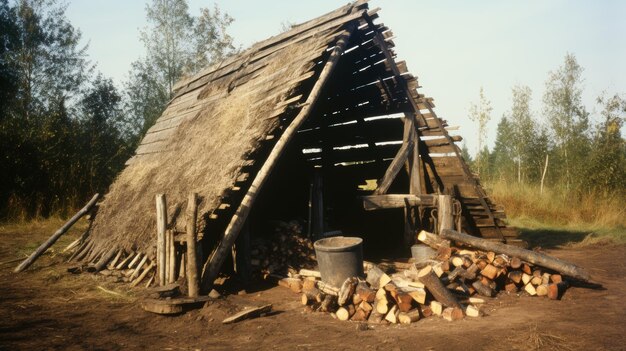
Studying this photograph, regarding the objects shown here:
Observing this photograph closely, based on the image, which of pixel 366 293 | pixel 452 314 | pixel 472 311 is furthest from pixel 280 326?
pixel 472 311

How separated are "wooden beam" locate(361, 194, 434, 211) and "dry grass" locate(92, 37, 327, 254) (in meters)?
2.48

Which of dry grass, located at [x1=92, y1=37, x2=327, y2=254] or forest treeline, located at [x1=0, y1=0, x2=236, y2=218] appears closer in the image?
dry grass, located at [x1=92, y1=37, x2=327, y2=254]

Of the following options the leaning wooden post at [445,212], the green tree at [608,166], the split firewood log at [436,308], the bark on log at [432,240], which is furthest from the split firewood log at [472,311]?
the green tree at [608,166]

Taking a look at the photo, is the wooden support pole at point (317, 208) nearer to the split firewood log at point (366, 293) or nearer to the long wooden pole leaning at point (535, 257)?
the long wooden pole leaning at point (535, 257)

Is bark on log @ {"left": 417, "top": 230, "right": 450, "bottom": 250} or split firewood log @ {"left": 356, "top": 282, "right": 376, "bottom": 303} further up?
bark on log @ {"left": 417, "top": 230, "right": 450, "bottom": 250}

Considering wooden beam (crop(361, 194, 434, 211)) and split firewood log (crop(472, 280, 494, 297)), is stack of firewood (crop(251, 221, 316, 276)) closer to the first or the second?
wooden beam (crop(361, 194, 434, 211))

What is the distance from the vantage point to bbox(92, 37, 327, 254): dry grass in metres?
5.81

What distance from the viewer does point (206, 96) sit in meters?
9.61

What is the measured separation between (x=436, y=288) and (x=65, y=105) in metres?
27.1

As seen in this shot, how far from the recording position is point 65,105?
25.0 meters

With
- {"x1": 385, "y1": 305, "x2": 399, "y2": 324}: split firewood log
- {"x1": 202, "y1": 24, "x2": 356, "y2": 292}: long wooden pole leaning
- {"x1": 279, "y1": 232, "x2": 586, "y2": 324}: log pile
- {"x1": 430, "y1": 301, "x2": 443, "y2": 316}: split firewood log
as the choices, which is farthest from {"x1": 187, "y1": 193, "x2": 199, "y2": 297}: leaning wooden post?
A: {"x1": 430, "y1": 301, "x2": 443, "y2": 316}: split firewood log

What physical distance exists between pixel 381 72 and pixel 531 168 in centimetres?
1889

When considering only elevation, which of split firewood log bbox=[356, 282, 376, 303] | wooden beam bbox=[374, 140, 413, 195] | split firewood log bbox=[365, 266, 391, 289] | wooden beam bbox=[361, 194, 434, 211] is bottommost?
split firewood log bbox=[356, 282, 376, 303]

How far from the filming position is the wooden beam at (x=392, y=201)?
7207mm
